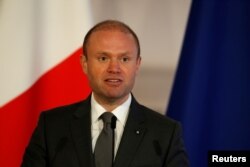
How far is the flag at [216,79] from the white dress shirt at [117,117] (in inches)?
23.7

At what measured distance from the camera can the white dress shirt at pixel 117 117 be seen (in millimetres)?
1450

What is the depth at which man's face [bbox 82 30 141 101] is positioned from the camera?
1433 mm

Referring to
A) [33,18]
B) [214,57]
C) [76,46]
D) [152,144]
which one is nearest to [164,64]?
[214,57]

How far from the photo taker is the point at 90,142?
4.60ft

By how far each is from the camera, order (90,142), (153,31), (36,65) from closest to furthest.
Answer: (90,142) → (36,65) → (153,31)

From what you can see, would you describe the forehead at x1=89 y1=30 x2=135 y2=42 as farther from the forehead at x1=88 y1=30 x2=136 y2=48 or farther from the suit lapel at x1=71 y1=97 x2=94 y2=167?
the suit lapel at x1=71 y1=97 x2=94 y2=167

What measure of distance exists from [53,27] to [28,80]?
0.28m

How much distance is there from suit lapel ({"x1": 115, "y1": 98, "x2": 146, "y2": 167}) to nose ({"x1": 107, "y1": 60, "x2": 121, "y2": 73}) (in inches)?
6.4

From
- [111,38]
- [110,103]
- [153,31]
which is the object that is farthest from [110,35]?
[153,31]

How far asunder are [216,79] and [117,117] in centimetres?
71

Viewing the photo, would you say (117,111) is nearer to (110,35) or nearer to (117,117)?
(117,117)

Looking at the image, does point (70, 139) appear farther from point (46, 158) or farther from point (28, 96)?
point (28, 96)

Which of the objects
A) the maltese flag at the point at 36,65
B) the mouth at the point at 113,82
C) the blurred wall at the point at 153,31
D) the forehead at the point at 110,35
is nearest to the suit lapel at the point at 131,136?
the mouth at the point at 113,82

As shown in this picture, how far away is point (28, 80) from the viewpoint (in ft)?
6.45
